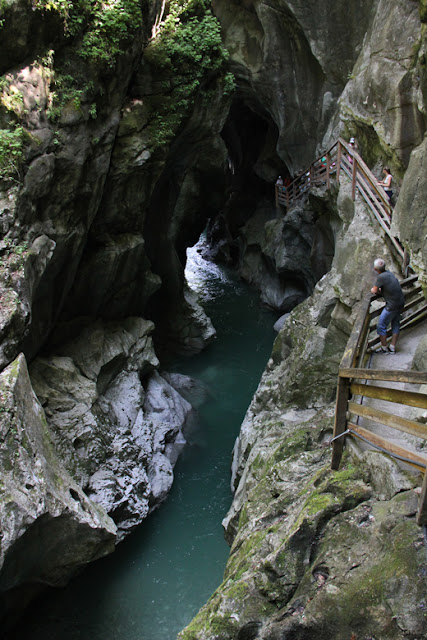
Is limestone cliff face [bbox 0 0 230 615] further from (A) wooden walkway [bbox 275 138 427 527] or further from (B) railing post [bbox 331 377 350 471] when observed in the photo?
(A) wooden walkway [bbox 275 138 427 527]

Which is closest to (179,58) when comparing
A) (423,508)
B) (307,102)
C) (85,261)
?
(85,261)

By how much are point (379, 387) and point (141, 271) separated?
1114 centimetres

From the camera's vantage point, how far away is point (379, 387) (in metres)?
4.09

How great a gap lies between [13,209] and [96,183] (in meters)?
3.18

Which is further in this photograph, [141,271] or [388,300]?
[141,271]

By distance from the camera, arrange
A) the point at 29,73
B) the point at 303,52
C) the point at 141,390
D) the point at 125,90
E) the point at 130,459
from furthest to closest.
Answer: the point at 303,52 < the point at 141,390 < the point at 125,90 < the point at 130,459 < the point at 29,73

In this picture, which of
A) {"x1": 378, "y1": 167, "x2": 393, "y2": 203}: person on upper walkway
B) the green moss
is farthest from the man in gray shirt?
{"x1": 378, "y1": 167, "x2": 393, "y2": 203}: person on upper walkway

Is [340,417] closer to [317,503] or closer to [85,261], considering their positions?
[317,503]

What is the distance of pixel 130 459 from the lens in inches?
427

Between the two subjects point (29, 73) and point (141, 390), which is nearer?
point (29, 73)

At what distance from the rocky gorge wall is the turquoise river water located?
0.65m

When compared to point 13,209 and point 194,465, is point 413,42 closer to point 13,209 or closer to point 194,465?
point 13,209

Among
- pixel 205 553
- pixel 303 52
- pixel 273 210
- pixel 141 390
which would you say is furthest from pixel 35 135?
pixel 273 210

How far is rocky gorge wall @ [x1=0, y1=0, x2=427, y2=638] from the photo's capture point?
5438mm
